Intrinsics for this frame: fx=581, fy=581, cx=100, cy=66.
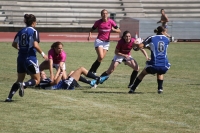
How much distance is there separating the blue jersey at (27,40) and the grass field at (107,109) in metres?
0.94

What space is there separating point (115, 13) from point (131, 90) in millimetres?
29035

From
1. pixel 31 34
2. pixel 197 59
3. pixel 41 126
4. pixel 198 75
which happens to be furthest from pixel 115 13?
pixel 41 126

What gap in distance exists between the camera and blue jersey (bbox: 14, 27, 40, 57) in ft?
36.0

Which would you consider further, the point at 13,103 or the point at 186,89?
the point at 186,89

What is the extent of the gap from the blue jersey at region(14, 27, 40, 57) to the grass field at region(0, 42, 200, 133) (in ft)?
3.07

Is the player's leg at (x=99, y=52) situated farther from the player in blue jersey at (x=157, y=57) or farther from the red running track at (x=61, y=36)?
the red running track at (x=61, y=36)

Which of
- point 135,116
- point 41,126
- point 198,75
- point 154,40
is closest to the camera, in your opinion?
point 41,126

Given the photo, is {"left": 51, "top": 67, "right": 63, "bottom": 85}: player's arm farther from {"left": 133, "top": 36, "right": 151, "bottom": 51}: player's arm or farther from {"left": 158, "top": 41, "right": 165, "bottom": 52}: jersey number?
{"left": 158, "top": 41, "right": 165, "bottom": 52}: jersey number

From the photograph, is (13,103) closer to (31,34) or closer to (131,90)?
(31,34)

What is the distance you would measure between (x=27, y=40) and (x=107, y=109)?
2115 millimetres

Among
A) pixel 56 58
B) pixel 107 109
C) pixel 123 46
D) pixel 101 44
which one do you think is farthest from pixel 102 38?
pixel 107 109

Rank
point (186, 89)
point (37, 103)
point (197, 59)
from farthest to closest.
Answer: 1. point (197, 59)
2. point (186, 89)
3. point (37, 103)

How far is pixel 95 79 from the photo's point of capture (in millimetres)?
14016

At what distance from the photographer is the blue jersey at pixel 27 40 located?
11.0 metres
